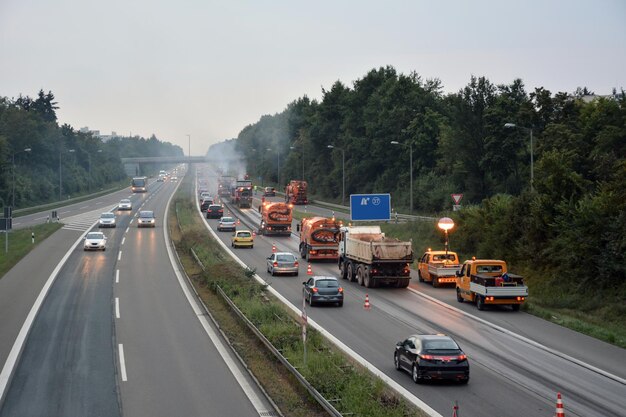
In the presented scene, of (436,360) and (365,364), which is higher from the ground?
(436,360)

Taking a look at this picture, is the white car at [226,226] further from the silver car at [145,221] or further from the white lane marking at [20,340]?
the white lane marking at [20,340]

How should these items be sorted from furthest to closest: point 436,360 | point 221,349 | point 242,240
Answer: point 242,240
point 221,349
point 436,360

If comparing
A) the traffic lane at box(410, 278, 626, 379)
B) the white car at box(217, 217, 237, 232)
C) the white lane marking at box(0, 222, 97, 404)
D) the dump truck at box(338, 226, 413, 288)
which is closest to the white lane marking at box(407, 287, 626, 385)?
the traffic lane at box(410, 278, 626, 379)

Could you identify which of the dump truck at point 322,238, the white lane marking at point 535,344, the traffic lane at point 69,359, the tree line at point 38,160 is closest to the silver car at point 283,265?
the dump truck at point 322,238

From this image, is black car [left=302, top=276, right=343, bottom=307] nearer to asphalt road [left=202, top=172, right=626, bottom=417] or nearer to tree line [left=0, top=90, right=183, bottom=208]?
asphalt road [left=202, top=172, right=626, bottom=417]

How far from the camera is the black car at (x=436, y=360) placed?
66.9ft

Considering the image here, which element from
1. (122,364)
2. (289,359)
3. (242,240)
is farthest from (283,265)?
(289,359)

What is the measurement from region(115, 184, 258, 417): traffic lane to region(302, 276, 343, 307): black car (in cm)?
555

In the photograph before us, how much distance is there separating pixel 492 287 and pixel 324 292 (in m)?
7.44

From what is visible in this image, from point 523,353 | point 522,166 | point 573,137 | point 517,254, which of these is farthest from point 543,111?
point 523,353

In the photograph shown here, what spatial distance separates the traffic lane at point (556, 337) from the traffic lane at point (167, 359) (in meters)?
11.5

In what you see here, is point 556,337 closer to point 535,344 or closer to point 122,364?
point 535,344

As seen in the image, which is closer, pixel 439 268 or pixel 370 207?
pixel 439 268

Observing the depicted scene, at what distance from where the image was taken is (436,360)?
20.4 m
